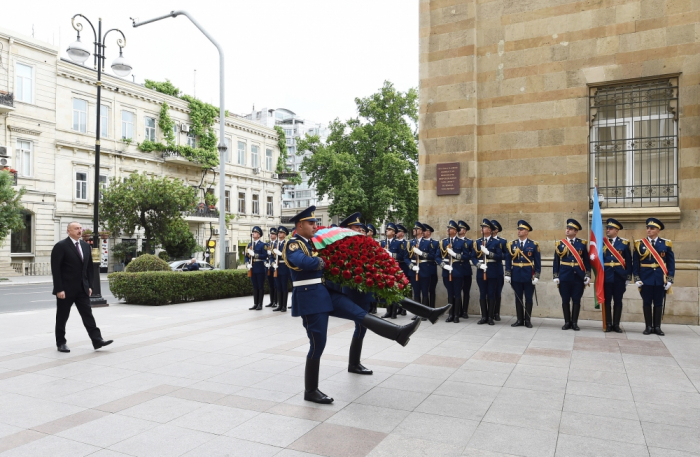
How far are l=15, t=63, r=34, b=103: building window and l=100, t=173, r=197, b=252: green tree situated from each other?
706 centimetres

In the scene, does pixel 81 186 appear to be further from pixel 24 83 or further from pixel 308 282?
pixel 308 282

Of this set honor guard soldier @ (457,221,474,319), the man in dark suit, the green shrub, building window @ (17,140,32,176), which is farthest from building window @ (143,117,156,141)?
the man in dark suit

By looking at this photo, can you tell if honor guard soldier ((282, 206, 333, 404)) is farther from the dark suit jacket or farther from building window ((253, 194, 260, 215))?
building window ((253, 194, 260, 215))

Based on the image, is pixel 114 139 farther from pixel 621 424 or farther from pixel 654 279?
pixel 621 424

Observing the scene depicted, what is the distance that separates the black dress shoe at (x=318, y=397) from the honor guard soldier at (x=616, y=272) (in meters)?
6.69

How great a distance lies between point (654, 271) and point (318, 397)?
719 cm

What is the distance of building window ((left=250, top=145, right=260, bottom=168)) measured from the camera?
162 feet

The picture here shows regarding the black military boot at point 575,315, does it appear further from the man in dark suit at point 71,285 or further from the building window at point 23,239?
the building window at point 23,239

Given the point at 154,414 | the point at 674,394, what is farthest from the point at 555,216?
the point at 154,414

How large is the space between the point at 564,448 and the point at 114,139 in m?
38.9

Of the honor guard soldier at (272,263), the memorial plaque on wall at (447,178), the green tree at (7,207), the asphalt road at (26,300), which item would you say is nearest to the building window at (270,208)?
the green tree at (7,207)

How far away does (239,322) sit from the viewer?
11.4m

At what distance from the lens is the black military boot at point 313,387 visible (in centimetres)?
542

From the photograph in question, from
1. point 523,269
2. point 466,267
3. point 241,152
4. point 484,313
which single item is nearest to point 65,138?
point 241,152
